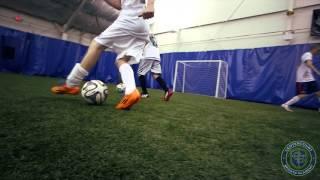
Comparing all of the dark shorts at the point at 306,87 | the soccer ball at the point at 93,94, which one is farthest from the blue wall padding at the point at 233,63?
the soccer ball at the point at 93,94

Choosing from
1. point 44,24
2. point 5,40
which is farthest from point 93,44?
point 44,24

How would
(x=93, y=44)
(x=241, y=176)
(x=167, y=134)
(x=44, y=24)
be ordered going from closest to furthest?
1. (x=241, y=176)
2. (x=167, y=134)
3. (x=93, y=44)
4. (x=44, y=24)

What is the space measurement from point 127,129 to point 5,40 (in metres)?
7.90

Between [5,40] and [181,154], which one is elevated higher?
[5,40]

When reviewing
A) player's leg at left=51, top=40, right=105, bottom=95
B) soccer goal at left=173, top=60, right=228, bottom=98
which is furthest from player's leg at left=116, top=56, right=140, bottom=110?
soccer goal at left=173, top=60, right=228, bottom=98

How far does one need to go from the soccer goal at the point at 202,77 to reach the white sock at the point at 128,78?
5572mm

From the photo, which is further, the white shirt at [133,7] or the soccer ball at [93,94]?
the soccer ball at [93,94]

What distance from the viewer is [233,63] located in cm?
751

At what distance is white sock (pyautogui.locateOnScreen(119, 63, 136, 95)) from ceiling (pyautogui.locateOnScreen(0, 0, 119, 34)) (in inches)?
331

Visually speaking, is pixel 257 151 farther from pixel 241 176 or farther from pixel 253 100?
pixel 253 100

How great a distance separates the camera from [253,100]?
6.80 metres

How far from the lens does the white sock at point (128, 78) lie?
2.03 m

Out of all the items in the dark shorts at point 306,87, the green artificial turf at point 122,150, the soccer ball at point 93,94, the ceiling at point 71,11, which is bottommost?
the green artificial turf at point 122,150

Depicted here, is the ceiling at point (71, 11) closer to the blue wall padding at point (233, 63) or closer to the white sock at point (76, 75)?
the blue wall padding at point (233, 63)
